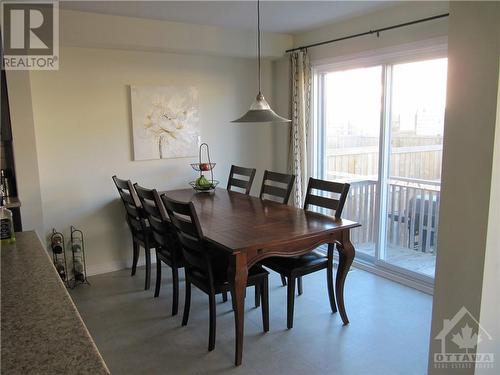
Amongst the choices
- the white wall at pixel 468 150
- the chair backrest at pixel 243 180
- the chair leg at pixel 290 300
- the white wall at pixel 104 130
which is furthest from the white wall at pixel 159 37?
the white wall at pixel 468 150

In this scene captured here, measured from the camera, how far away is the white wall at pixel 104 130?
379cm

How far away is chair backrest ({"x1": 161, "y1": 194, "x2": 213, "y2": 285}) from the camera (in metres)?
2.54

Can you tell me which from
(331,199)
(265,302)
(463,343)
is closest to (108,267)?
(265,302)

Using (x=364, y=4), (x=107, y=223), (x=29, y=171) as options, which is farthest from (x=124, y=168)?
(x=364, y=4)

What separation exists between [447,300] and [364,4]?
8.75 ft

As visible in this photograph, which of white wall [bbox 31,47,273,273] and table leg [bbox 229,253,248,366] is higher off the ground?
white wall [bbox 31,47,273,273]

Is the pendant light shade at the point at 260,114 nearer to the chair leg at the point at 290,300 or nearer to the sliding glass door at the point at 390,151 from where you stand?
the chair leg at the point at 290,300

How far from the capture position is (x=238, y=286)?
2.48 meters

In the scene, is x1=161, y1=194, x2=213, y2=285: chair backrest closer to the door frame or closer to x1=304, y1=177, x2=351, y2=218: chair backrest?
x1=304, y1=177, x2=351, y2=218: chair backrest

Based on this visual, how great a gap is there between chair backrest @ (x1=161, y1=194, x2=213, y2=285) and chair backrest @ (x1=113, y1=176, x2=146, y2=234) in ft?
2.71

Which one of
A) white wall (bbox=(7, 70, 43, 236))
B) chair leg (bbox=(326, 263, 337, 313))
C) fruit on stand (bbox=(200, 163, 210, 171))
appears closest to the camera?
chair leg (bbox=(326, 263, 337, 313))

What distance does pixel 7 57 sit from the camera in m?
3.29

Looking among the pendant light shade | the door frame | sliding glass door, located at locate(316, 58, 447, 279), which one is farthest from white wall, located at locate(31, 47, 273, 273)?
the pendant light shade

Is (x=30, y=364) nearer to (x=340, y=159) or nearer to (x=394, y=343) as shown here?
(x=394, y=343)
